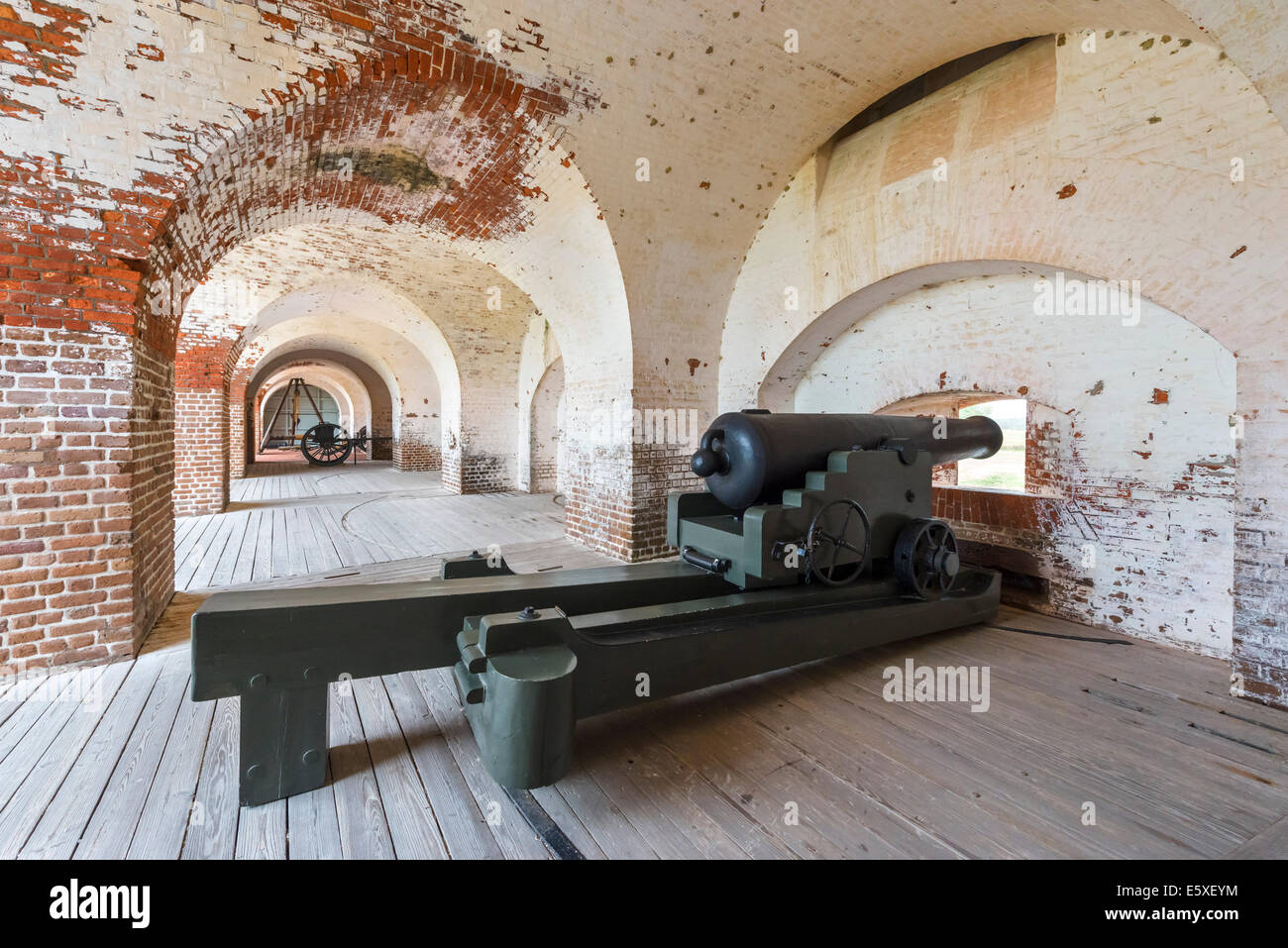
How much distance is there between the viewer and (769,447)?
8.90ft

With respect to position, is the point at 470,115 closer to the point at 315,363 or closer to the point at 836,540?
the point at 836,540

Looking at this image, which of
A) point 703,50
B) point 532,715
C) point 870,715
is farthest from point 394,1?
point 870,715

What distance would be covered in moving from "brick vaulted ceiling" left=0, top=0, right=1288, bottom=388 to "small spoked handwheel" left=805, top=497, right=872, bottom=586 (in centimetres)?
235

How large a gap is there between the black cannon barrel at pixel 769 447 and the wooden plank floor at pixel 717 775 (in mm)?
948

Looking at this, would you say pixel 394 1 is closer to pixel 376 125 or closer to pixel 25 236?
pixel 376 125

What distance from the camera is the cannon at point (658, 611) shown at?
1743 millimetres

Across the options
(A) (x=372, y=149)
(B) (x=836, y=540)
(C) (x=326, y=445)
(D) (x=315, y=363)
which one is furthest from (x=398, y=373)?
(B) (x=836, y=540)

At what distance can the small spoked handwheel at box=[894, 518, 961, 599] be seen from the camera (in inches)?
120

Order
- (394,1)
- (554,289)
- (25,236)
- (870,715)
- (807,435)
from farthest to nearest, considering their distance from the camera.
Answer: (554,289) < (394,1) < (807,435) < (25,236) < (870,715)

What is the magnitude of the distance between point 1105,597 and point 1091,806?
2.51 metres

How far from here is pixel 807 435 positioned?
2.88 metres

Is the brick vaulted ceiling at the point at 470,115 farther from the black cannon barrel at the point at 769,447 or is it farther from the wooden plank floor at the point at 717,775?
the wooden plank floor at the point at 717,775
